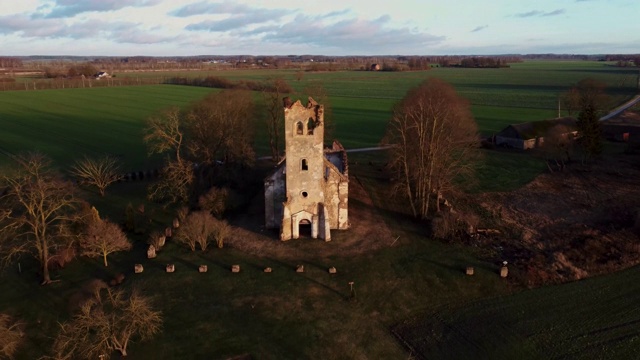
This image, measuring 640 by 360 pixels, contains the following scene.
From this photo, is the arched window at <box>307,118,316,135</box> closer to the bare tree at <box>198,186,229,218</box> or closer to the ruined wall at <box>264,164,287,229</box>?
the ruined wall at <box>264,164,287,229</box>

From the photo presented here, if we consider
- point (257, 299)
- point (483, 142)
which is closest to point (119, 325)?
point (257, 299)

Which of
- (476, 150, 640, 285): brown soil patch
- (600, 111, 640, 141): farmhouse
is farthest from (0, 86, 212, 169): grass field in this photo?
(600, 111, 640, 141): farmhouse

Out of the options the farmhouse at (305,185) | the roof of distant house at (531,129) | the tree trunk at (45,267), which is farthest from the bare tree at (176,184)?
the roof of distant house at (531,129)

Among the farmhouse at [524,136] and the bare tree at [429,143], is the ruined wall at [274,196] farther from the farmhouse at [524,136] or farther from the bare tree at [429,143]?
the farmhouse at [524,136]

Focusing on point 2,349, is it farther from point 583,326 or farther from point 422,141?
point 422,141

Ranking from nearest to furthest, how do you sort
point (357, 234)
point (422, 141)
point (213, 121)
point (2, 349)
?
point (2, 349) → point (357, 234) → point (422, 141) → point (213, 121)
